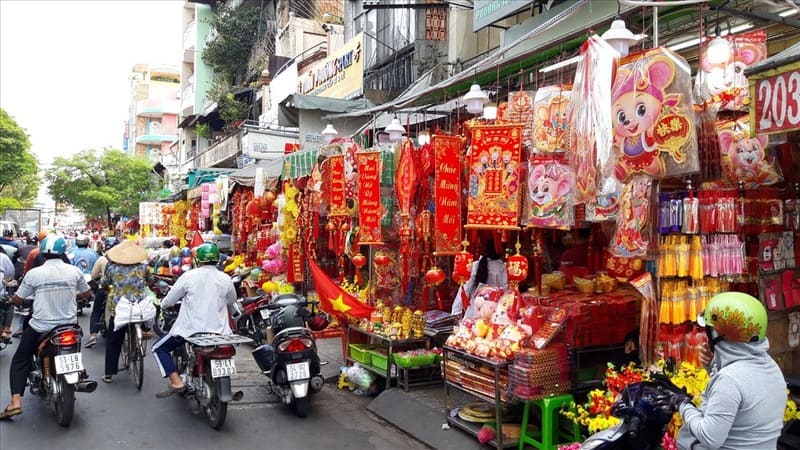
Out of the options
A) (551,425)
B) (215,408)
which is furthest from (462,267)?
(215,408)

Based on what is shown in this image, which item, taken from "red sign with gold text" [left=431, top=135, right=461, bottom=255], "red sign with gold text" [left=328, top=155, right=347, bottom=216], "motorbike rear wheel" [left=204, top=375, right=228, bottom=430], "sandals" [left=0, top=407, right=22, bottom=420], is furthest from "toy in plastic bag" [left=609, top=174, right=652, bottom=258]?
"sandals" [left=0, top=407, right=22, bottom=420]

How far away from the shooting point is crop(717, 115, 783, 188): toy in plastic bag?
Result: 4.22 m

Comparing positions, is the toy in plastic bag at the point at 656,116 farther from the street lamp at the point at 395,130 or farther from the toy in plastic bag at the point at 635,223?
the street lamp at the point at 395,130

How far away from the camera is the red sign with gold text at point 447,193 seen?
6227 millimetres

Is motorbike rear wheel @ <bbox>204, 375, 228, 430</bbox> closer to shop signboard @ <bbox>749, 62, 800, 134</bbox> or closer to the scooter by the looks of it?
the scooter

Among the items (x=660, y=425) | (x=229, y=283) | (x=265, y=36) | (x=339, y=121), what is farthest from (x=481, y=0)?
(x=265, y=36)

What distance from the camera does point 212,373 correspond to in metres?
5.99

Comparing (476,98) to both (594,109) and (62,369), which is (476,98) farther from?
(62,369)

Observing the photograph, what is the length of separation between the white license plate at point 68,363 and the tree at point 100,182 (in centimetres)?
3800

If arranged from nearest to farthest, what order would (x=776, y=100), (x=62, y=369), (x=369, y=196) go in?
1. (x=776, y=100)
2. (x=62, y=369)
3. (x=369, y=196)

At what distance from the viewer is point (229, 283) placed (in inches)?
261

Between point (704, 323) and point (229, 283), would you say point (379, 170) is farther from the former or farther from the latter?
point (704, 323)

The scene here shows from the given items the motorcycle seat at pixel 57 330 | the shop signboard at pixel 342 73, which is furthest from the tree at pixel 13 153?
the motorcycle seat at pixel 57 330

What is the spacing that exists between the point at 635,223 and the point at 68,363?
530 centimetres
